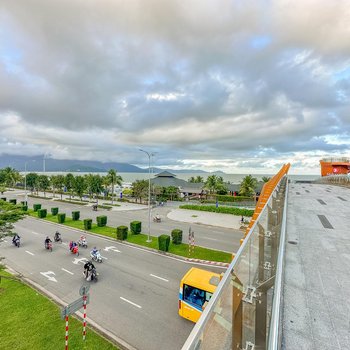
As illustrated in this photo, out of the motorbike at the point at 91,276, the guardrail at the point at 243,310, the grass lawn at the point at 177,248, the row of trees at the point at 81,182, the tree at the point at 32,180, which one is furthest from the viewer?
the tree at the point at 32,180

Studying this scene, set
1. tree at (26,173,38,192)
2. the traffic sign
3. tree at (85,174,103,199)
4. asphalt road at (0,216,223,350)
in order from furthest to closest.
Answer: tree at (26,173,38,192), tree at (85,174,103,199), asphalt road at (0,216,223,350), the traffic sign

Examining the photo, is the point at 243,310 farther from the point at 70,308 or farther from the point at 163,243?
the point at 163,243

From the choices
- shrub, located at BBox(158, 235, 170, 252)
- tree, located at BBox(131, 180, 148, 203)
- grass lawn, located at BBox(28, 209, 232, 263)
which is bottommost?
grass lawn, located at BBox(28, 209, 232, 263)

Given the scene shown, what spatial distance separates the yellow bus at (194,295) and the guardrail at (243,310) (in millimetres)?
7113

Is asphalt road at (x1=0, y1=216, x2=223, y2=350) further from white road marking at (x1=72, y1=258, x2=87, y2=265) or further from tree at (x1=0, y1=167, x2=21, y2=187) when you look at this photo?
tree at (x1=0, y1=167, x2=21, y2=187)

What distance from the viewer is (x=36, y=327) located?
9.79 m

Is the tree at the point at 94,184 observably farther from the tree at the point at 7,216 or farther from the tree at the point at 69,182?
the tree at the point at 7,216

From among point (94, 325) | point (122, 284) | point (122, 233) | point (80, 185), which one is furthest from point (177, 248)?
point (80, 185)

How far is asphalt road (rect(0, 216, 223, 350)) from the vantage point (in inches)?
396

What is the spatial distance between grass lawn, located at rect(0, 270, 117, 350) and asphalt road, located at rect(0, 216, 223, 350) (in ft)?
3.17

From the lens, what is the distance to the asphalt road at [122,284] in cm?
1005

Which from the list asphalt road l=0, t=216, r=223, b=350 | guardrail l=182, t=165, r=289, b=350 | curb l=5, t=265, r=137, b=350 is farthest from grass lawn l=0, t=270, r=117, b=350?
guardrail l=182, t=165, r=289, b=350

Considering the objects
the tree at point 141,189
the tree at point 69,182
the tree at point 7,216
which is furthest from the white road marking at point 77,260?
the tree at point 69,182

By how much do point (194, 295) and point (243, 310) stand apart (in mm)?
8726
